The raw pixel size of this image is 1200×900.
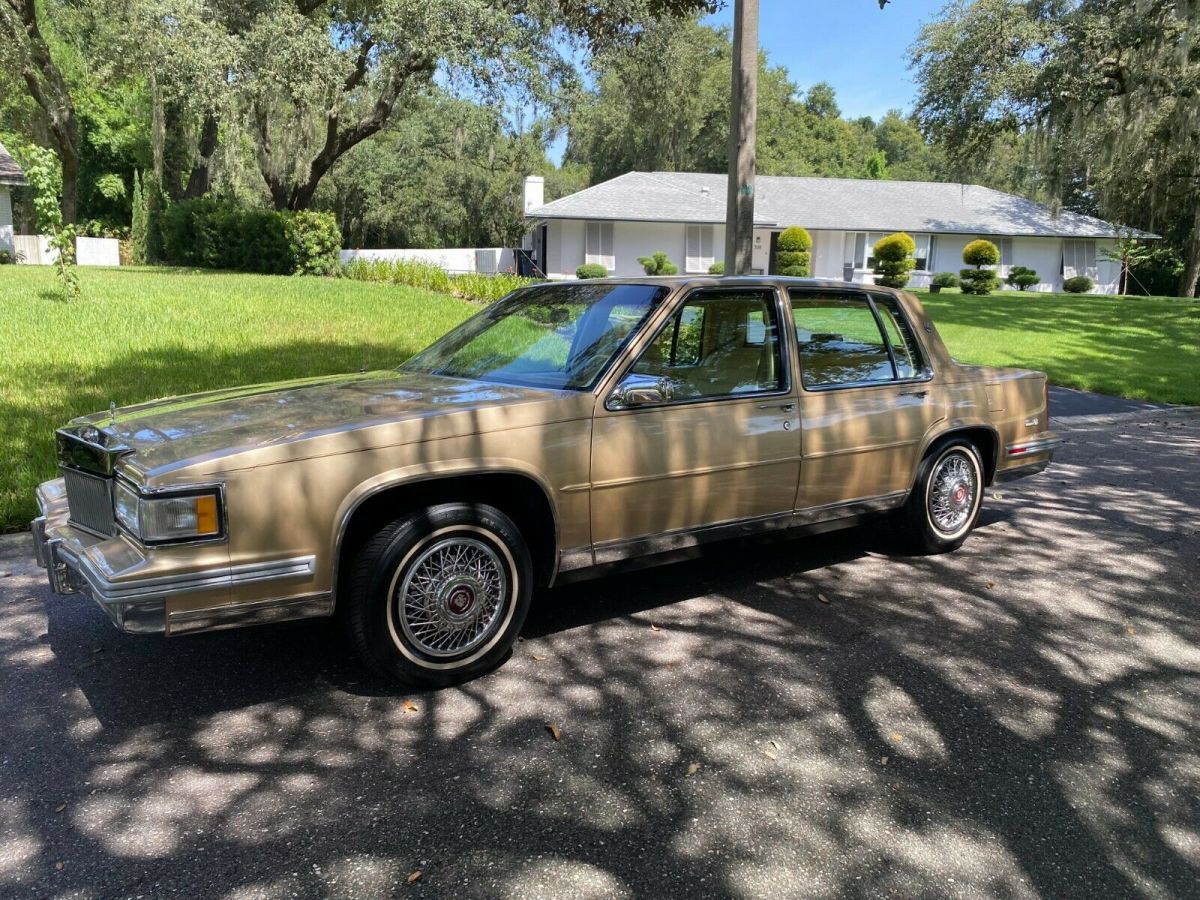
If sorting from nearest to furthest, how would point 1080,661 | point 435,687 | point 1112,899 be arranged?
point 1112,899
point 435,687
point 1080,661

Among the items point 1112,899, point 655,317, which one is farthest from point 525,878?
point 655,317

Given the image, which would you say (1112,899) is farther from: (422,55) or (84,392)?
(422,55)

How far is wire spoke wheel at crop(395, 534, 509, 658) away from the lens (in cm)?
368

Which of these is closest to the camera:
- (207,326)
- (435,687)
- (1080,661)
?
(435,687)

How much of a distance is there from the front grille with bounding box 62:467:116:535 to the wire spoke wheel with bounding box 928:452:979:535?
4311 millimetres

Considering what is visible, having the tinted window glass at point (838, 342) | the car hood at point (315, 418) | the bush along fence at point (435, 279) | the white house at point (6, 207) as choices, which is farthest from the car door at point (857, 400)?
the white house at point (6, 207)

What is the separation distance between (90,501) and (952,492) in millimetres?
4633

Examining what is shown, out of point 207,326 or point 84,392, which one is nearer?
point 84,392

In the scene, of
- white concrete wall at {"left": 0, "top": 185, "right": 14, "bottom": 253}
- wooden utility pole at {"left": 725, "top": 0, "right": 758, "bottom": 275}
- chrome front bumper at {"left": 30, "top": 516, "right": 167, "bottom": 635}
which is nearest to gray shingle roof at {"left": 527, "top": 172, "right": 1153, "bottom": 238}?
white concrete wall at {"left": 0, "top": 185, "right": 14, "bottom": 253}

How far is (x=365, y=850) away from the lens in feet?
9.09

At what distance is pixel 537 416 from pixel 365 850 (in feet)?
5.93

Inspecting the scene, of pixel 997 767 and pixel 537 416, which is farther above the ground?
pixel 537 416

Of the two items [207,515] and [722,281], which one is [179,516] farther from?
[722,281]

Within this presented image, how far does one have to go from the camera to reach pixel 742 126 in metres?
8.55
